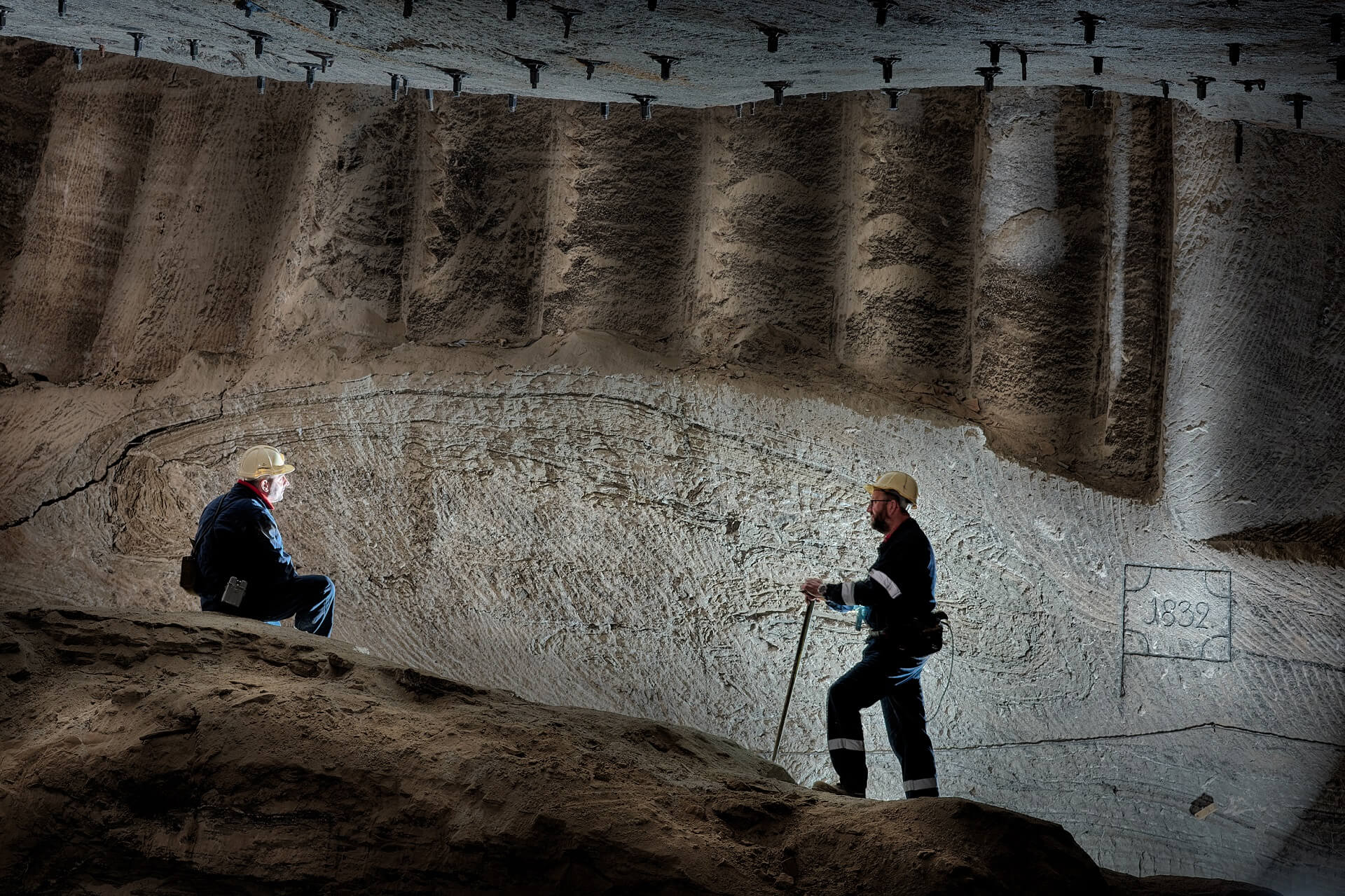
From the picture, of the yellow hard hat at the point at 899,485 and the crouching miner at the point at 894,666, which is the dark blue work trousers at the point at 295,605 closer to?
the crouching miner at the point at 894,666

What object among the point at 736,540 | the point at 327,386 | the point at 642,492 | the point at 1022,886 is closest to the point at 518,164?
the point at 327,386

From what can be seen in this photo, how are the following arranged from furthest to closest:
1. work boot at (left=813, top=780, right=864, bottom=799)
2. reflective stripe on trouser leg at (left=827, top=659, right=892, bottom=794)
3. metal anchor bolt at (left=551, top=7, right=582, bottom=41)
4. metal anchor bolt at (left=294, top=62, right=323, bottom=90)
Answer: metal anchor bolt at (left=294, top=62, right=323, bottom=90) < reflective stripe on trouser leg at (left=827, top=659, right=892, bottom=794) < work boot at (left=813, top=780, right=864, bottom=799) < metal anchor bolt at (left=551, top=7, right=582, bottom=41)

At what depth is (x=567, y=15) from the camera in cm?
372

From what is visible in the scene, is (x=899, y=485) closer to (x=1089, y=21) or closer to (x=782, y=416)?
(x=782, y=416)

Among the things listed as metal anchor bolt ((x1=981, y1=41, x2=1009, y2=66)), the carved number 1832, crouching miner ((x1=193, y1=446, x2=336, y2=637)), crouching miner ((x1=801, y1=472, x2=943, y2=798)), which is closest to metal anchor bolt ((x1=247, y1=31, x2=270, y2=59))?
crouching miner ((x1=193, y1=446, x2=336, y2=637))

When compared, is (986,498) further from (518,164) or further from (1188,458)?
(518,164)

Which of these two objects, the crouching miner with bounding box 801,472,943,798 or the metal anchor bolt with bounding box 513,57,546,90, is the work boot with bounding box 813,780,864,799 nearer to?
the crouching miner with bounding box 801,472,943,798

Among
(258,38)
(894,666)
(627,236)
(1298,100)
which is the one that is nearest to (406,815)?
(894,666)

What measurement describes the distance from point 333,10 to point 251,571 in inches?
97.3

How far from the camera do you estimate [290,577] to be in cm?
512

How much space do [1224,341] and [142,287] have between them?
6244 mm

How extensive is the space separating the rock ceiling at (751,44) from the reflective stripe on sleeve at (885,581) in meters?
1.93

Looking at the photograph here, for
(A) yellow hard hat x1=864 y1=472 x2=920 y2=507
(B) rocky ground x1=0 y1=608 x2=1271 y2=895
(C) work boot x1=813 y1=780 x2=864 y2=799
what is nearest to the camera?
(B) rocky ground x1=0 y1=608 x2=1271 y2=895

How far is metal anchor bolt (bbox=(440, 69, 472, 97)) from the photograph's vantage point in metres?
4.63
